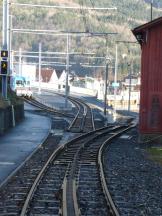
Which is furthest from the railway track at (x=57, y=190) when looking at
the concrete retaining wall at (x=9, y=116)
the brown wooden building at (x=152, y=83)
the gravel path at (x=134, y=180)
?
the concrete retaining wall at (x=9, y=116)

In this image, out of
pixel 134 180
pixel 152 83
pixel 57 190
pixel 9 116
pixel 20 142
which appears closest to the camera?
pixel 57 190

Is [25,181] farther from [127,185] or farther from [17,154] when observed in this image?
[17,154]

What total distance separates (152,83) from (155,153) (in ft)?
18.0

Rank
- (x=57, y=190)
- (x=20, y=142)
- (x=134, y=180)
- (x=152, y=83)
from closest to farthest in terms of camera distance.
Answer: (x=57, y=190)
(x=134, y=180)
(x=20, y=142)
(x=152, y=83)

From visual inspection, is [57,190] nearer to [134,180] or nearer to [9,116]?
[134,180]

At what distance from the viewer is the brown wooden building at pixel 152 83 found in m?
29.7

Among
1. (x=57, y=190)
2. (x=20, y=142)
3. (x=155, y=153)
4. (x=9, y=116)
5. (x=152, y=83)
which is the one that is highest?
(x=152, y=83)

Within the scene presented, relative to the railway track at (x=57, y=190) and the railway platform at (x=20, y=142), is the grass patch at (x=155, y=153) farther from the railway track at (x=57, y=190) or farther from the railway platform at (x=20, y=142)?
the railway platform at (x=20, y=142)

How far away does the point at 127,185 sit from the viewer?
51.0 ft

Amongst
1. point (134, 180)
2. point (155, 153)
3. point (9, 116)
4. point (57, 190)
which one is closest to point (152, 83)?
point (155, 153)

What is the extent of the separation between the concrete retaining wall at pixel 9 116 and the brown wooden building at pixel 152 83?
7628 mm

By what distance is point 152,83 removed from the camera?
30.1 meters

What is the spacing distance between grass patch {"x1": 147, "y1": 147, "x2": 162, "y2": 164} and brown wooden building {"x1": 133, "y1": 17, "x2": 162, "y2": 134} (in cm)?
245

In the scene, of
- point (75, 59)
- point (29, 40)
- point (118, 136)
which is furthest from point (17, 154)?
point (29, 40)
